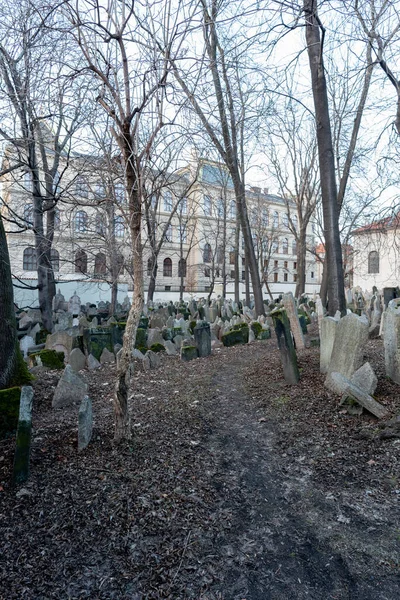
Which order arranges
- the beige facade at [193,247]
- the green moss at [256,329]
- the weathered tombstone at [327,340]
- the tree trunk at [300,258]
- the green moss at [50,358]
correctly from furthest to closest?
the tree trunk at [300,258]
the beige facade at [193,247]
the green moss at [256,329]
the green moss at [50,358]
the weathered tombstone at [327,340]

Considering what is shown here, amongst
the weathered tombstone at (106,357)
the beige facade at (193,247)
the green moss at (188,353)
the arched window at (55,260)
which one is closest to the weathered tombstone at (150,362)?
the green moss at (188,353)

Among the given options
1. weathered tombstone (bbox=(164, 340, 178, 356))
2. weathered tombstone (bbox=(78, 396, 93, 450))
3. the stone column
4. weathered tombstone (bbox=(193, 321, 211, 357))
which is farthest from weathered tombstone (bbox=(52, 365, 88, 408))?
the stone column

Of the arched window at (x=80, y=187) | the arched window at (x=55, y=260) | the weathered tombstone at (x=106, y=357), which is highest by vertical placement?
the arched window at (x=80, y=187)

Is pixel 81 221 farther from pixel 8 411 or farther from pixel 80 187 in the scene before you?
pixel 8 411

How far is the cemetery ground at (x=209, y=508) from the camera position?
1.91 meters

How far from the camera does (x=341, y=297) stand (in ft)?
24.4

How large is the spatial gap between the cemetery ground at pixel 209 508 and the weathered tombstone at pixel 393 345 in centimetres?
34

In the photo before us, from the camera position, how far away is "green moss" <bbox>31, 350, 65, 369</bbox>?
20.8ft

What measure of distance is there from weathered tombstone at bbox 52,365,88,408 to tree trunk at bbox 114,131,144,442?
1.48m

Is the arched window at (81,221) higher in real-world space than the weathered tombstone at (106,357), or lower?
higher

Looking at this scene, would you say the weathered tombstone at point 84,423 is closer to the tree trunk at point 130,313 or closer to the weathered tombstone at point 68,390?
the tree trunk at point 130,313

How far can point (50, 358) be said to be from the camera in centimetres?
639

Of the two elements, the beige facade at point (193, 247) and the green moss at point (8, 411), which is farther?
the beige facade at point (193, 247)

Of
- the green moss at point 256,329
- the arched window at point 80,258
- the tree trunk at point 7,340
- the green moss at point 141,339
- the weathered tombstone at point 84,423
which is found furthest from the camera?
the arched window at point 80,258
